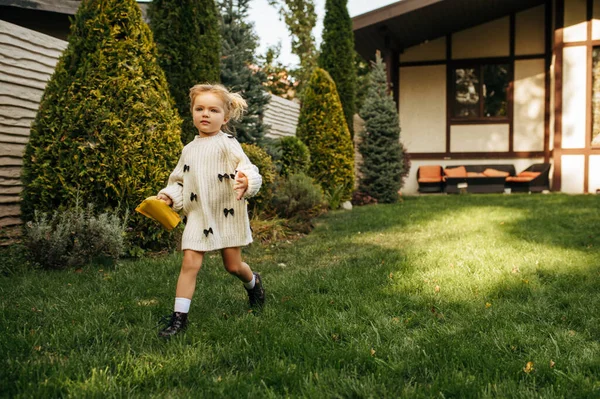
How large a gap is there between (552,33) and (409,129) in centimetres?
474

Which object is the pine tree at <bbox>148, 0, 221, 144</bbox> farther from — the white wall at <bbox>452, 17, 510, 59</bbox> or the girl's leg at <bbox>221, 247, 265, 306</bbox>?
the white wall at <bbox>452, 17, 510, 59</bbox>

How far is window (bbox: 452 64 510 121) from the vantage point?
16.5 m

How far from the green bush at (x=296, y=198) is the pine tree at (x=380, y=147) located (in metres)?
4.11

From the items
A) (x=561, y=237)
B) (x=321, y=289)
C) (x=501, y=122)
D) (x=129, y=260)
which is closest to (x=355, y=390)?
(x=321, y=289)

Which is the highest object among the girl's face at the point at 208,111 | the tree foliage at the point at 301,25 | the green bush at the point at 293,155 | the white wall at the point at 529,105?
the tree foliage at the point at 301,25

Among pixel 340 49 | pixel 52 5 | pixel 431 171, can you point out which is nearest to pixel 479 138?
pixel 431 171

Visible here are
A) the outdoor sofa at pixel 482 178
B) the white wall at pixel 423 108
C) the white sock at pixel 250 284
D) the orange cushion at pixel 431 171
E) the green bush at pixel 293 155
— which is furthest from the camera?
the white wall at pixel 423 108

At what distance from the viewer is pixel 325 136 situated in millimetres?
11383

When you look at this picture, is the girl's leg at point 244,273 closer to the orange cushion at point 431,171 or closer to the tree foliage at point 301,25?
the orange cushion at point 431,171

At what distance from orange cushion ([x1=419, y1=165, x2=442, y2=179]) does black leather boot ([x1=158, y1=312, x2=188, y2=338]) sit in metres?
13.9

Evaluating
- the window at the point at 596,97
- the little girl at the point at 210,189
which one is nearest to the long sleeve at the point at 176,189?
the little girl at the point at 210,189

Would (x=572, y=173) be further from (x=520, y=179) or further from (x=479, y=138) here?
(x=479, y=138)

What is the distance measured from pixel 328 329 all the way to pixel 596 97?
14.1 m

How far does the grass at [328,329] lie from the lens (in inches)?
93.7
